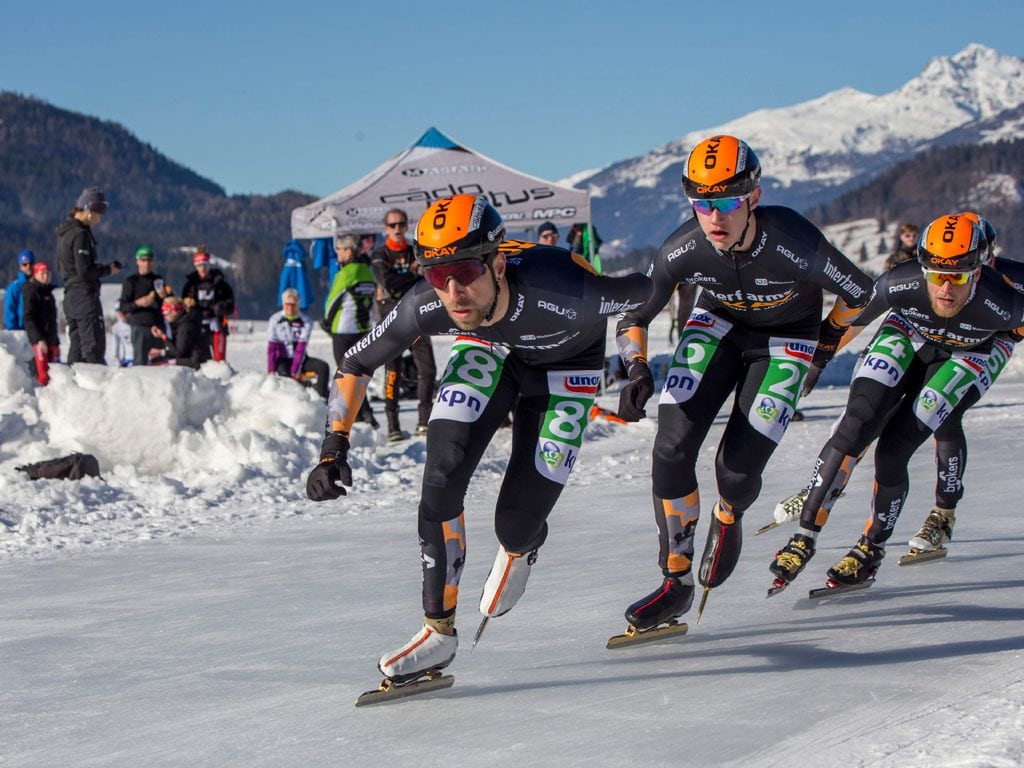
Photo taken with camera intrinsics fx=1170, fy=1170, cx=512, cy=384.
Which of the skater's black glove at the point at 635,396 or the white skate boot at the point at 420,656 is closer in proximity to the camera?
the white skate boot at the point at 420,656

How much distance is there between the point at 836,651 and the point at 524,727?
145 centimetres

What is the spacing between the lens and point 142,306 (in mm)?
13148

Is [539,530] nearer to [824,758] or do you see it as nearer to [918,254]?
[824,758]

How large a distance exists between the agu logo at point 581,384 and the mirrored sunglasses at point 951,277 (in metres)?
2.12

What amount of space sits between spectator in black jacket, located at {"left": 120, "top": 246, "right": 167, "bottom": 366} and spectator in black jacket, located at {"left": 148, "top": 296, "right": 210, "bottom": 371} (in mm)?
89

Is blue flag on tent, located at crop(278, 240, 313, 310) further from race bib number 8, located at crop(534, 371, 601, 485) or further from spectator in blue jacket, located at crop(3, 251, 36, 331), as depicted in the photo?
race bib number 8, located at crop(534, 371, 601, 485)

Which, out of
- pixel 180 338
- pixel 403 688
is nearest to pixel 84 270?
pixel 180 338

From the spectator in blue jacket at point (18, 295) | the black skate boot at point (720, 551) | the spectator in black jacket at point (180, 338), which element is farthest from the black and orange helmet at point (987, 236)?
the spectator in blue jacket at point (18, 295)

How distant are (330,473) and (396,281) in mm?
6064

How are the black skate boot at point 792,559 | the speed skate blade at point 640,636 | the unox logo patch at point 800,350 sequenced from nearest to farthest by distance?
the speed skate blade at point 640,636 < the unox logo patch at point 800,350 < the black skate boot at point 792,559

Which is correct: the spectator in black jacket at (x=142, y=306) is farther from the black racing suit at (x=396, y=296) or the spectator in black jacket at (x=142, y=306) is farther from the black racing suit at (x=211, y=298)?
the black racing suit at (x=396, y=296)

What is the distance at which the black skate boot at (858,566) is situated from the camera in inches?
220

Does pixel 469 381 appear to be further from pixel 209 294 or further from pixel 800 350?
pixel 209 294

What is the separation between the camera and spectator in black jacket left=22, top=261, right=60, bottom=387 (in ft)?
41.7
